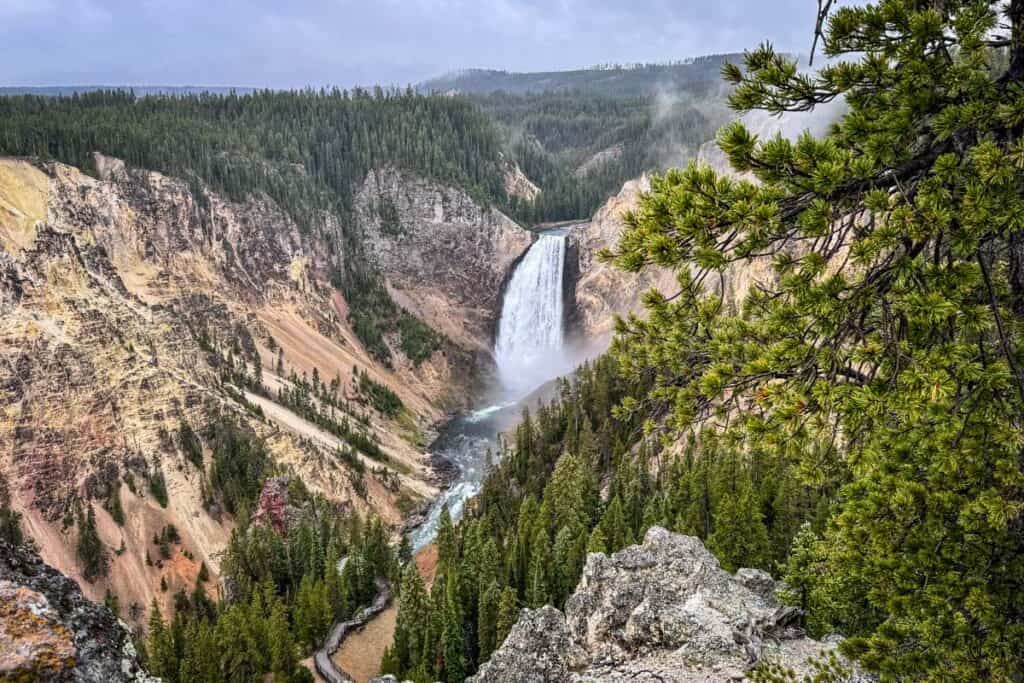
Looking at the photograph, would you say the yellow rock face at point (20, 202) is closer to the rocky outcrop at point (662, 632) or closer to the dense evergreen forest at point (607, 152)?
the rocky outcrop at point (662, 632)

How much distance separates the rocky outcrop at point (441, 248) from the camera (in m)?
104

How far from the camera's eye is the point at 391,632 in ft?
125

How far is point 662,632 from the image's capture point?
12570mm

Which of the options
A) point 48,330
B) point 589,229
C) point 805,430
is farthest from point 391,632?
point 589,229

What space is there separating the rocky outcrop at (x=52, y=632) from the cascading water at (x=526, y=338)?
242ft

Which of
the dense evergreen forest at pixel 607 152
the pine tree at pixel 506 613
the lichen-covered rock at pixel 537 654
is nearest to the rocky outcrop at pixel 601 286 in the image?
the dense evergreen forest at pixel 607 152

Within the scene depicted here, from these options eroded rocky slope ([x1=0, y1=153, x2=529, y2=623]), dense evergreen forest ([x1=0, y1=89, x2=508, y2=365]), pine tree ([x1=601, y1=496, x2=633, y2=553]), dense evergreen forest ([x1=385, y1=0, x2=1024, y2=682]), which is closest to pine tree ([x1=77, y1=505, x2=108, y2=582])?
eroded rocky slope ([x1=0, y1=153, x2=529, y2=623])

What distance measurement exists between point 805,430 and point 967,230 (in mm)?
1969

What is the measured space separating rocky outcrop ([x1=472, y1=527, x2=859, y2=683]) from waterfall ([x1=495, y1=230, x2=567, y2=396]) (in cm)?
7545

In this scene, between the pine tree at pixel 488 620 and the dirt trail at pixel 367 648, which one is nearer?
the pine tree at pixel 488 620

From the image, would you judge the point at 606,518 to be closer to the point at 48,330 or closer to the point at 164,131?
the point at 48,330

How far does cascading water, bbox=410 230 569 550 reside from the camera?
279 ft

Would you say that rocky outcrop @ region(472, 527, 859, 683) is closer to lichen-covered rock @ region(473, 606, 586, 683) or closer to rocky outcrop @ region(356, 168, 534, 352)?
lichen-covered rock @ region(473, 606, 586, 683)

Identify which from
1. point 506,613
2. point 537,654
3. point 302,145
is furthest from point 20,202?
point 302,145
